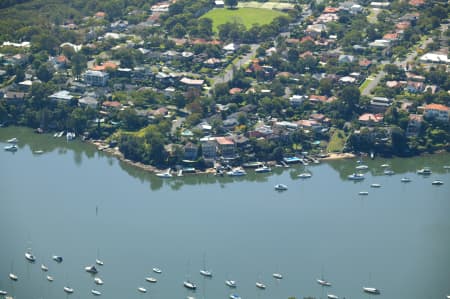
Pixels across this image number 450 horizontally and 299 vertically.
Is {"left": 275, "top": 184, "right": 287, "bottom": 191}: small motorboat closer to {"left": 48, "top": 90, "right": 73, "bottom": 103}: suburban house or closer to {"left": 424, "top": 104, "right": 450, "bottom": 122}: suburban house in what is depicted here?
{"left": 424, "top": 104, "right": 450, "bottom": 122}: suburban house

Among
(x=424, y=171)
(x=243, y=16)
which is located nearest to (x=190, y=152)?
(x=424, y=171)

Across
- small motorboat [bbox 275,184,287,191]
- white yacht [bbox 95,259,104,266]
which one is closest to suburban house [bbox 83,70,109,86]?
small motorboat [bbox 275,184,287,191]

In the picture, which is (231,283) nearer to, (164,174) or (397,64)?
(164,174)

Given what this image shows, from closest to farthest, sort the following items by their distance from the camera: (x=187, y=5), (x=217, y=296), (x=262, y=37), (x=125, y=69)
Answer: (x=217, y=296), (x=125, y=69), (x=262, y=37), (x=187, y=5)

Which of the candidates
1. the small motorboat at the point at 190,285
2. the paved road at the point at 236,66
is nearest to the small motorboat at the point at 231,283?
the small motorboat at the point at 190,285

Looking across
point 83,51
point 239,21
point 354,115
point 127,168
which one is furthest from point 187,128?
point 239,21

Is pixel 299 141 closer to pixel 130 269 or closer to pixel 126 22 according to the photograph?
pixel 130 269
